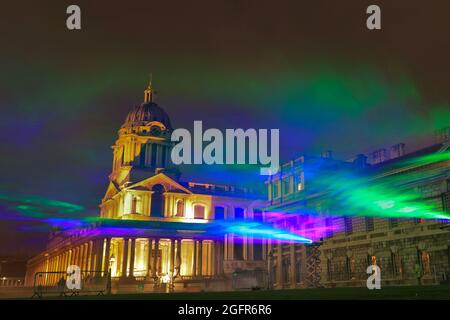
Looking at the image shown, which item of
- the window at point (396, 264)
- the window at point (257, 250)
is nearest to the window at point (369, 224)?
the window at point (396, 264)

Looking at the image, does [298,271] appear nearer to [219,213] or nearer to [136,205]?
[136,205]

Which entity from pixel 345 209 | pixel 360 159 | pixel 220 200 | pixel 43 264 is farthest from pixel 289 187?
pixel 43 264

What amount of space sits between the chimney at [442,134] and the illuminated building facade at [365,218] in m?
0.30

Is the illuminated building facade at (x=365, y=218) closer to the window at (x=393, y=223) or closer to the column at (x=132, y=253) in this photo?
the window at (x=393, y=223)

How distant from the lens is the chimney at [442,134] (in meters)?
38.9

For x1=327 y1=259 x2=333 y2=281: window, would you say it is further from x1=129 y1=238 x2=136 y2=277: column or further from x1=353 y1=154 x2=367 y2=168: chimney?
x1=129 y1=238 x2=136 y2=277: column

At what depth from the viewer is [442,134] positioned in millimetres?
39781

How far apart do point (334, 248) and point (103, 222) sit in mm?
33965

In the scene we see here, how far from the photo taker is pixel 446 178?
32.2m

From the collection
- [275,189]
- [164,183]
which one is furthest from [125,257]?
[275,189]

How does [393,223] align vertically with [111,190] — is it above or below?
below

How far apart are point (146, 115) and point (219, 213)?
2368 centimetres

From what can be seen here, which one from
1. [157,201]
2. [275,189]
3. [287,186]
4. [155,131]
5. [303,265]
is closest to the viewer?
[303,265]

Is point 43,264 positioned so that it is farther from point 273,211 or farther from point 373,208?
point 373,208
